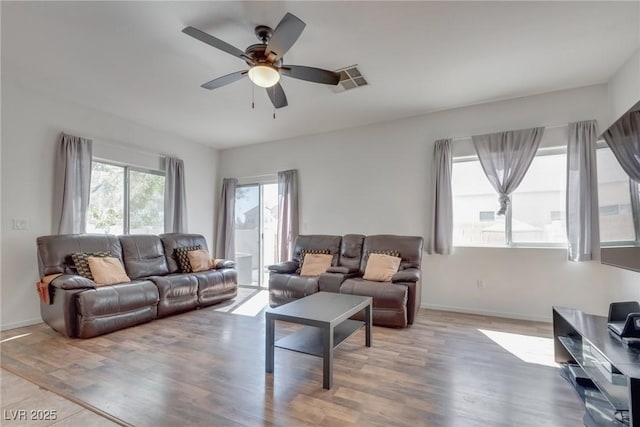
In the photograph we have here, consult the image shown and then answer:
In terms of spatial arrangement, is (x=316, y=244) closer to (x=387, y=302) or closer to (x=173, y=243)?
(x=387, y=302)

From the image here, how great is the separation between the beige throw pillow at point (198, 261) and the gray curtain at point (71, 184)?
4.62 ft

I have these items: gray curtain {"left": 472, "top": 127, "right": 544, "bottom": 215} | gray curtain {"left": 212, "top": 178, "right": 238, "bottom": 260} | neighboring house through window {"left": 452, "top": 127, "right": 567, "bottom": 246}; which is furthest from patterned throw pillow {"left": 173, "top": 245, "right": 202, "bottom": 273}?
gray curtain {"left": 472, "top": 127, "right": 544, "bottom": 215}

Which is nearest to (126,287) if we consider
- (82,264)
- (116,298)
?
(116,298)

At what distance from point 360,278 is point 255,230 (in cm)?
269

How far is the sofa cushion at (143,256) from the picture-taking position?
4.00 meters

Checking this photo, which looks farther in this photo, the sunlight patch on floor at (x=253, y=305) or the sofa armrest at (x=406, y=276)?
the sunlight patch on floor at (x=253, y=305)

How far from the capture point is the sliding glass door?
5.78 metres

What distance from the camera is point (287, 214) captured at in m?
5.33

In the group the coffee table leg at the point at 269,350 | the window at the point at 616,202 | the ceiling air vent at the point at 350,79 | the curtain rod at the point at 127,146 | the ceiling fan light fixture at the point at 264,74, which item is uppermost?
the ceiling air vent at the point at 350,79

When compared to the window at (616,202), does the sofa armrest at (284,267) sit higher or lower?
lower

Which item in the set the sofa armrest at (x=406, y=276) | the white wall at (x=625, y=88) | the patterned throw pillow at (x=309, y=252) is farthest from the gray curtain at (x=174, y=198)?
the white wall at (x=625, y=88)

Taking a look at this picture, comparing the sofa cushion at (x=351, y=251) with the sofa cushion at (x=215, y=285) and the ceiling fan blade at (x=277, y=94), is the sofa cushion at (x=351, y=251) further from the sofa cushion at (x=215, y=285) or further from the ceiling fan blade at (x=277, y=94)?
the ceiling fan blade at (x=277, y=94)

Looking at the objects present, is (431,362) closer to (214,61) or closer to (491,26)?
(491,26)

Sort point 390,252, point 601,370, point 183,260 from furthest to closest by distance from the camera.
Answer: point 183,260 → point 390,252 → point 601,370
